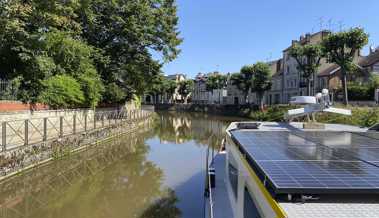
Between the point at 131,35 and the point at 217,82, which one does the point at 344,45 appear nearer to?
the point at 131,35

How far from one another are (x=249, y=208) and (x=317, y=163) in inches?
42.2

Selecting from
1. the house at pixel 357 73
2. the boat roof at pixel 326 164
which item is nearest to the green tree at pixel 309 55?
the house at pixel 357 73

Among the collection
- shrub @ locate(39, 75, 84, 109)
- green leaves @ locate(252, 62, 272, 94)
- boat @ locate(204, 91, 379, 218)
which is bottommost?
boat @ locate(204, 91, 379, 218)

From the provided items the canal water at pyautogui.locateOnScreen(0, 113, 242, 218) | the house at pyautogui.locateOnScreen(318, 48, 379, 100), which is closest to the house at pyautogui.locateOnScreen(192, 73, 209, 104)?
the house at pyautogui.locateOnScreen(318, 48, 379, 100)

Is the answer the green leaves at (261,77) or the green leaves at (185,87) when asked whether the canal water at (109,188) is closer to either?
the green leaves at (261,77)

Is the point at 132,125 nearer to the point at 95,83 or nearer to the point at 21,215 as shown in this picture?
the point at 95,83

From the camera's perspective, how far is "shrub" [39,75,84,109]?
69.7 feet

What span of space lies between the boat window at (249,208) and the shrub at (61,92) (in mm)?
17532

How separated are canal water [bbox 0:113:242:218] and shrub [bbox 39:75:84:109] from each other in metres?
4.39

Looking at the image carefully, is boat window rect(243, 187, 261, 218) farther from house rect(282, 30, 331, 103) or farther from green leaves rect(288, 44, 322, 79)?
house rect(282, 30, 331, 103)

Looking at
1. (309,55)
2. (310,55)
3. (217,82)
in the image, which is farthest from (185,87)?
(310,55)

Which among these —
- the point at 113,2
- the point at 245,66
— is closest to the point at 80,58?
the point at 113,2

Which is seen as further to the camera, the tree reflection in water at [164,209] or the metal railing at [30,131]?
the metal railing at [30,131]

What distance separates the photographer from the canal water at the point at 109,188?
401 inches
